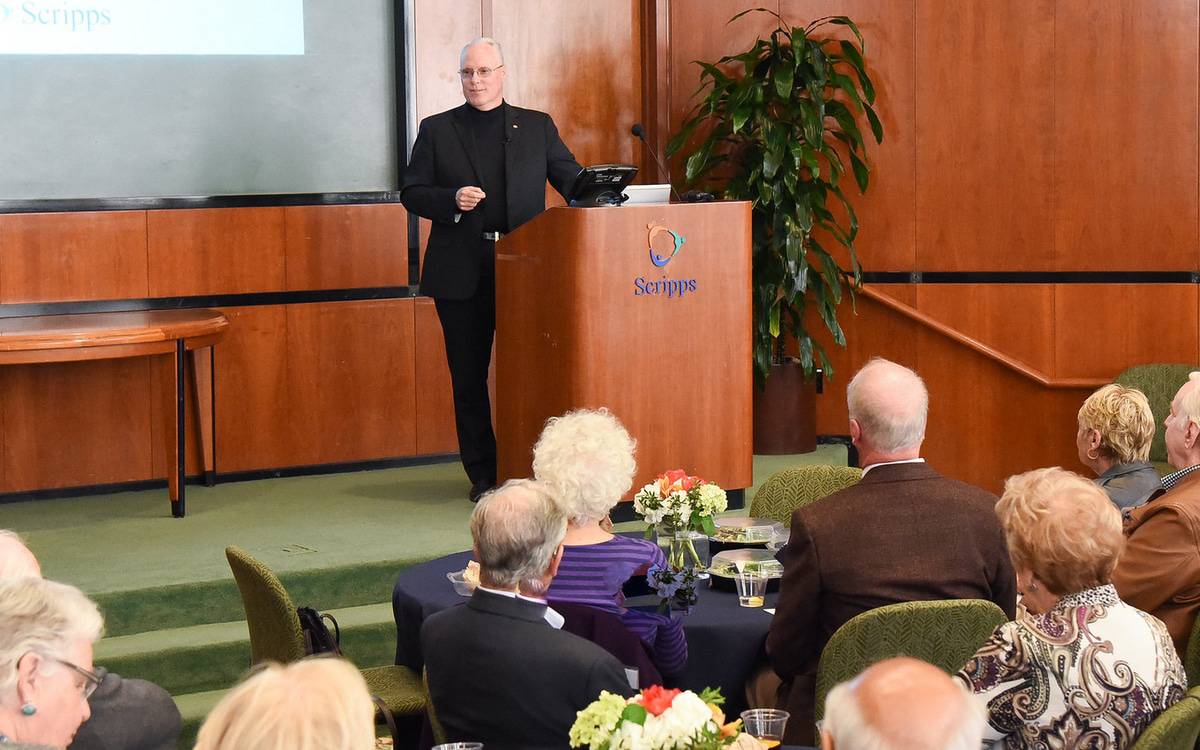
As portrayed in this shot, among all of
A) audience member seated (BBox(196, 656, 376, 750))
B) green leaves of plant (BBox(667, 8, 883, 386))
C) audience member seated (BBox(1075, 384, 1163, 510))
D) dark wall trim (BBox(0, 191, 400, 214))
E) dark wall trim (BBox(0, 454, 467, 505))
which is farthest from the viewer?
green leaves of plant (BBox(667, 8, 883, 386))

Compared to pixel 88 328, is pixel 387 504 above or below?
below

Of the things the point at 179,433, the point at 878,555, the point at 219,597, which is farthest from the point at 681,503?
the point at 179,433

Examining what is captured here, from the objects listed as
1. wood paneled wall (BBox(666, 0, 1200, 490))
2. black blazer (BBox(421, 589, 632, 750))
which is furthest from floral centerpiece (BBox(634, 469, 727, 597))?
wood paneled wall (BBox(666, 0, 1200, 490))

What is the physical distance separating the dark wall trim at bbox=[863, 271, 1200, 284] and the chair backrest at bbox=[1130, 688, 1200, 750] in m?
4.91

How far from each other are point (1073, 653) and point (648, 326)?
2.77 meters

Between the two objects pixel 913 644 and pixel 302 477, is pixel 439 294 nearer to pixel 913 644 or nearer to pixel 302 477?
pixel 302 477

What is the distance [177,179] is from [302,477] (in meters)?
1.48

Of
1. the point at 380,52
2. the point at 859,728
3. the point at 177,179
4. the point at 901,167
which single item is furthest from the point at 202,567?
the point at 901,167

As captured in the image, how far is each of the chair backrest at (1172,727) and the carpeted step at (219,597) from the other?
3.15 m

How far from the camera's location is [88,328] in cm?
565

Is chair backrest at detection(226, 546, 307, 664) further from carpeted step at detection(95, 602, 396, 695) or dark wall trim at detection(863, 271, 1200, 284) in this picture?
dark wall trim at detection(863, 271, 1200, 284)

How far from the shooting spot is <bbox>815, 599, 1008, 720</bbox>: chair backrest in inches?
118

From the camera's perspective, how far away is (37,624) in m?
2.19

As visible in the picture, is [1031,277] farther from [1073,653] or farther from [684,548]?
[1073,653]
